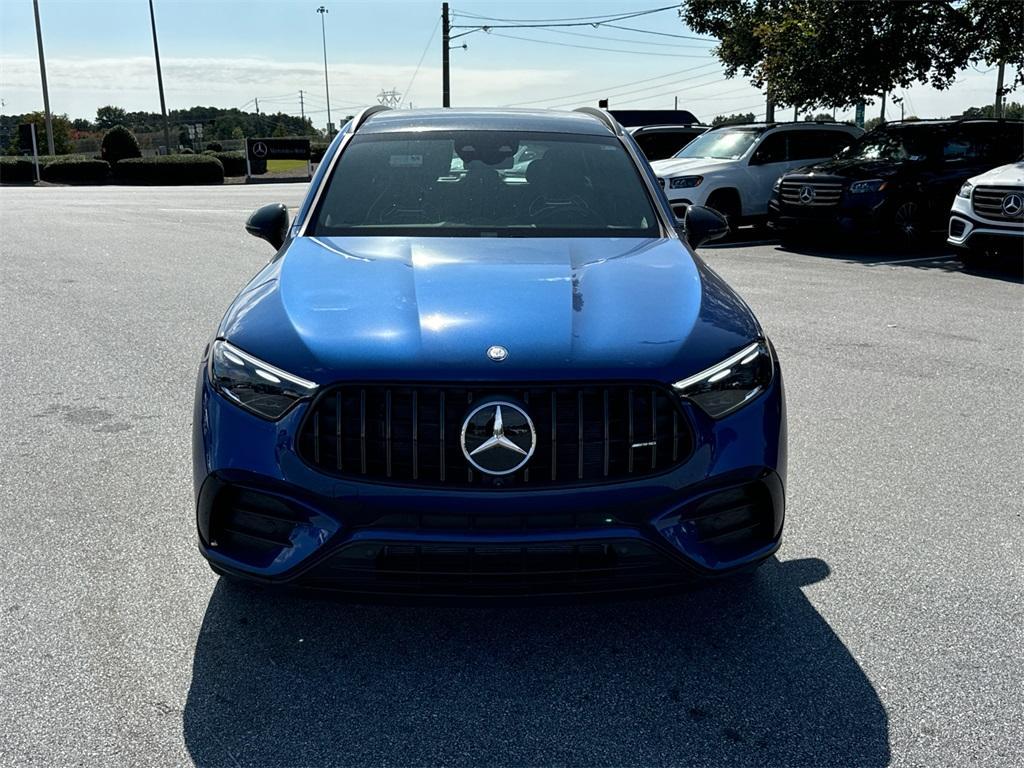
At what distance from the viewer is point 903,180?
47.3 feet

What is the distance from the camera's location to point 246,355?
3145 millimetres

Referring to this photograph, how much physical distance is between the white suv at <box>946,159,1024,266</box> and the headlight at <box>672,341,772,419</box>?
9693mm

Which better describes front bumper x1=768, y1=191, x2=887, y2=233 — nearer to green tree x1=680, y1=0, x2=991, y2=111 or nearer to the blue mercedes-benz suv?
green tree x1=680, y1=0, x2=991, y2=111

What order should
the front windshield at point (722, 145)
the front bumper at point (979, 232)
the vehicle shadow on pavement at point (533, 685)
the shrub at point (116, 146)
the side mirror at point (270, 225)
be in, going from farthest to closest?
1. the shrub at point (116, 146)
2. the front windshield at point (722, 145)
3. the front bumper at point (979, 232)
4. the side mirror at point (270, 225)
5. the vehicle shadow on pavement at point (533, 685)

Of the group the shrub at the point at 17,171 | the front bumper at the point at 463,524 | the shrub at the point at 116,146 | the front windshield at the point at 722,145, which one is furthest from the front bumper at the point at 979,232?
the shrub at the point at 17,171

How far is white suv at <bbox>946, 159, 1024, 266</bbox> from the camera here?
11602mm

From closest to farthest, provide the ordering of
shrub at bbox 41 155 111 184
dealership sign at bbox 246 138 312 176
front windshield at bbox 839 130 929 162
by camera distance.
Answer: front windshield at bbox 839 130 929 162 < shrub at bbox 41 155 111 184 < dealership sign at bbox 246 138 312 176

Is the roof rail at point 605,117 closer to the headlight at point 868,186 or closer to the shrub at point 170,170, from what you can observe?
the headlight at point 868,186

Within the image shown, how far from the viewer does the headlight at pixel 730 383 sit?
307cm

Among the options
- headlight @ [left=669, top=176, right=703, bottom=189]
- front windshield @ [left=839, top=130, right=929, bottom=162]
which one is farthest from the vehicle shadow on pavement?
headlight @ [left=669, top=176, right=703, bottom=189]

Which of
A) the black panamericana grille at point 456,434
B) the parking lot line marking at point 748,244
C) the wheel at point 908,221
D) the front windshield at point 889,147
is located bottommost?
the parking lot line marking at point 748,244

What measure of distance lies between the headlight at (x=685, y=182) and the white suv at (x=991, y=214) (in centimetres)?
443

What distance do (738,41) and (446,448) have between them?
21442 mm

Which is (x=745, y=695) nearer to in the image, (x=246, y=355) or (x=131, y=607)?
(x=246, y=355)
